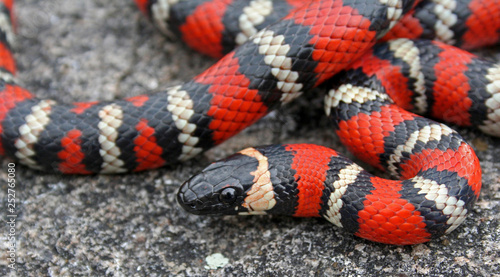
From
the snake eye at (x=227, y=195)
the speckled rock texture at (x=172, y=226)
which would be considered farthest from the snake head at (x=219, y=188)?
the speckled rock texture at (x=172, y=226)

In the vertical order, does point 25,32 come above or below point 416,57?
below

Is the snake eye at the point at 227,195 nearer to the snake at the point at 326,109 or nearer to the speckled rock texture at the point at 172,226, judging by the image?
the snake at the point at 326,109

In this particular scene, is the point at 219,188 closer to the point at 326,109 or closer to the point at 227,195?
the point at 227,195

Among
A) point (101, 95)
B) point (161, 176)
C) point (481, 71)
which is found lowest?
point (161, 176)

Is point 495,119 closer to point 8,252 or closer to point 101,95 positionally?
point 101,95

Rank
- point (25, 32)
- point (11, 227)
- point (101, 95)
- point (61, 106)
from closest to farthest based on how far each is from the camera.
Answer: point (11, 227) → point (61, 106) → point (101, 95) → point (25, 32)

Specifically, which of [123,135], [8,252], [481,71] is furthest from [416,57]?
[8,252]

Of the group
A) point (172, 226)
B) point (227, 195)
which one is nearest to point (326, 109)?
point (227, 195)

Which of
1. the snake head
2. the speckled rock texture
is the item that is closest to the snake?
the snake head
